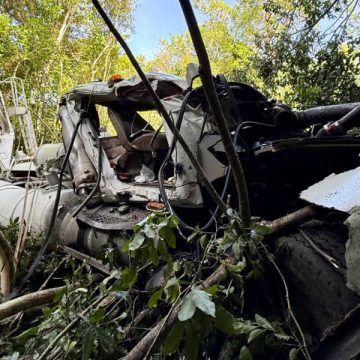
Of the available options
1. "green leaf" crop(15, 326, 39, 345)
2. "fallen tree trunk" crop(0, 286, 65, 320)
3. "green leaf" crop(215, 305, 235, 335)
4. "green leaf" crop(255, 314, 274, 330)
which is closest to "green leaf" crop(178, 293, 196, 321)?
→ "green leaf" crop(215, 305, 235, 335)

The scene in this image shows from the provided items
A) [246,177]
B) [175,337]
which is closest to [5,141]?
[246,177]

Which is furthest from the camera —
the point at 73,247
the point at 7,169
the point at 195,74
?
the point at 7,169

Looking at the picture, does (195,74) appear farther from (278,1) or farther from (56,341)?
(278,1)

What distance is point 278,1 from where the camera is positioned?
17.0 ft

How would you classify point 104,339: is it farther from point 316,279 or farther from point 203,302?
point 316,279

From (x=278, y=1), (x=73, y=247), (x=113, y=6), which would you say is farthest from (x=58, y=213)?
(x=113, y=6)

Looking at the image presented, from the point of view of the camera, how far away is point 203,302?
2.78 feet

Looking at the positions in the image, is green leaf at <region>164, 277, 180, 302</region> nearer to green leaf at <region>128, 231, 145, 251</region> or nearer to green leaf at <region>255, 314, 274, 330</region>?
green leaf at <region>128, 231, 145, 251</region>

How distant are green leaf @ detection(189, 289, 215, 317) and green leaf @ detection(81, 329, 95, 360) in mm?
499

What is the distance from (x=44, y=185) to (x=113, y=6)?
357 inches

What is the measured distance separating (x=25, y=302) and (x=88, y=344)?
0.62 meters

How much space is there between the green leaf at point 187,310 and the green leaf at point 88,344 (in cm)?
48

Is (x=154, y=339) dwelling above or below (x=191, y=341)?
below

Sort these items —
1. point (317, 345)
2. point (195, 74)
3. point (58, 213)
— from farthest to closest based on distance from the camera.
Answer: point (58, 213)
point (195, 74)
point (317, 345)
